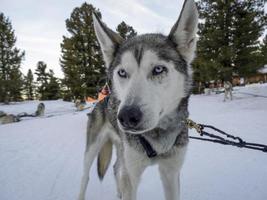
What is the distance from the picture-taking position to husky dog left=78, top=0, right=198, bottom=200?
6.29 feet

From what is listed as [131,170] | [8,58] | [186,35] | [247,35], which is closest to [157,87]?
[186,35]

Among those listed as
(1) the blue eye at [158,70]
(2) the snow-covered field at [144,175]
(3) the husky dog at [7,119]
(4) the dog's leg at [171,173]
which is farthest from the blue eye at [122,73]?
(3) the husky dog at [7,119]

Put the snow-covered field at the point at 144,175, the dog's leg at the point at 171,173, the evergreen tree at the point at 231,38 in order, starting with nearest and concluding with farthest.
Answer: the dog's leg at the point at 171,173 → the snow-covered field at the point at 144,175 → the evergreen tree at the point at 231,38

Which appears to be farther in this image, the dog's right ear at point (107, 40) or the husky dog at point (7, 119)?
the husky dog at point (7, 119)

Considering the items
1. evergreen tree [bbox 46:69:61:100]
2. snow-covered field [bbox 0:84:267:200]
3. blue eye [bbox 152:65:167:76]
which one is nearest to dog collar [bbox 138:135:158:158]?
blue eye [bbox 152:65:167:76]

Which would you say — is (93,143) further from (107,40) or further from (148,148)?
(107,40)

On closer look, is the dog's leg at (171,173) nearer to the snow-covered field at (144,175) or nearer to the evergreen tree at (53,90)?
the snow-covered field at (144,175)

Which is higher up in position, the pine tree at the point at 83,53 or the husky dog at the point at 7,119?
the pine tree at the point at 83,53

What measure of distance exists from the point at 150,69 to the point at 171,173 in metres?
1.05

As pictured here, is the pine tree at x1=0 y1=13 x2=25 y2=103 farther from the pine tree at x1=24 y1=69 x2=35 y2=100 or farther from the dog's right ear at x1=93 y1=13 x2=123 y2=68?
A: the dog's right ear at x1=93 y1=13 x2=123 y2=68

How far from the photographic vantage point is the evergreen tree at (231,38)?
57.8ft

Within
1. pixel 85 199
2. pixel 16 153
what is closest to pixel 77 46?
pixel 16 153

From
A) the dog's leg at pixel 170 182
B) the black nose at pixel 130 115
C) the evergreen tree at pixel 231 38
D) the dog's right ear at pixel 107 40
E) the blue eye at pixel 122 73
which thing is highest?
the evergreen tree at pixel 231 38

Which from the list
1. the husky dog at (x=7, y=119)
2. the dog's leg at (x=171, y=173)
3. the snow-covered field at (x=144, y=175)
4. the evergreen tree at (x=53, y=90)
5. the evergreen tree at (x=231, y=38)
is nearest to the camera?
the dog's leg at (x=171, y=173)
